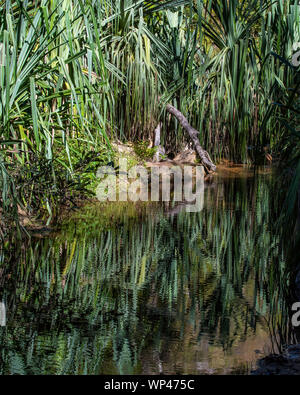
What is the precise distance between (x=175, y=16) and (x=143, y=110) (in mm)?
3081

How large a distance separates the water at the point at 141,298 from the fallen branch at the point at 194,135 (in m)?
5.69

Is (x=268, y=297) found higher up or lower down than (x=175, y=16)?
lower down

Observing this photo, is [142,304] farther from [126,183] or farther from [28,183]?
[126,183]

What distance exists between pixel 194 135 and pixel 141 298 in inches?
364

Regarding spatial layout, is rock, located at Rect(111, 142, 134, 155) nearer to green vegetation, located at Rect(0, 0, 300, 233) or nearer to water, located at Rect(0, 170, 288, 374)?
green vegetation, located at Rect(0, 0, 300, 233)

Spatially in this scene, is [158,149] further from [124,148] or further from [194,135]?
[124,148]

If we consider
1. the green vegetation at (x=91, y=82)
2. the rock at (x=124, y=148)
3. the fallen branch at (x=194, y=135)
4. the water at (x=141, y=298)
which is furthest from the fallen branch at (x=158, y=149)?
the water at (x=141, y=298)

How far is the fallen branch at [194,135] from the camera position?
14148 millimetres

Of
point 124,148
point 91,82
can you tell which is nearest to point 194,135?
point 124,148

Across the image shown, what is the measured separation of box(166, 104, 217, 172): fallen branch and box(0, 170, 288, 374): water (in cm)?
569

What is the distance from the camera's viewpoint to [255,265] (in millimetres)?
6324

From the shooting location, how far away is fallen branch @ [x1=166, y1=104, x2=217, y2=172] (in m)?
14.1

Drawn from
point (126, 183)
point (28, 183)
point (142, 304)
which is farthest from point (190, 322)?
point (126, 183)
